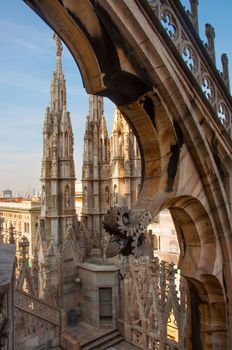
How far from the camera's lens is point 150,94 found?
10.1ft

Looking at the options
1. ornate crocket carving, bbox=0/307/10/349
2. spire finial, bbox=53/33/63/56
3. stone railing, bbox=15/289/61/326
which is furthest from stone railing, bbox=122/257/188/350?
spire finial, bbox=53/33/63/56

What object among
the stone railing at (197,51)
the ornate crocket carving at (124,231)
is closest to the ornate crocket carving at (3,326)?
the ornate crocket carving at (124,231)

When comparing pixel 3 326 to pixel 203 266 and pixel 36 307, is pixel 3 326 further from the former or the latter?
pixel 36 307

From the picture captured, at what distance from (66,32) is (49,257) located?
13.2 meters

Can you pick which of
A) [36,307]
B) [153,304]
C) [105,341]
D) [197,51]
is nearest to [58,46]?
[36,307]

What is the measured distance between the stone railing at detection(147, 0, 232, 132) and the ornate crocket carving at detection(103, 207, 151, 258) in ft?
5.41

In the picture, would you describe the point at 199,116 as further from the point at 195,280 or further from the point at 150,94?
the point at 195,280

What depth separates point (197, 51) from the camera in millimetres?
3525

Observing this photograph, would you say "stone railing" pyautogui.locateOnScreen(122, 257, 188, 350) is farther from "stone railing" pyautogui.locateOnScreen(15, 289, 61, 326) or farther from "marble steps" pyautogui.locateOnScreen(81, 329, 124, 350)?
"stone railing" pyautogui.locateOnScreen(15, 289, 61, 326)

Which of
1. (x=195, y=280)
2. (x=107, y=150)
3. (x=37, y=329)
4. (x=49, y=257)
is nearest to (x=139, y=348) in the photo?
(x=37, y=329)

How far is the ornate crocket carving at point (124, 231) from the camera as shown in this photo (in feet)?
8.45

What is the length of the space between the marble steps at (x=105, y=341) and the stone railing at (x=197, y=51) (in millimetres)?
11238

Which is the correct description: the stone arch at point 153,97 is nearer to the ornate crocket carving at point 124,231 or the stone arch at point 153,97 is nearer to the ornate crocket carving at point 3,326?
the ornate crocket carving at point 124,231

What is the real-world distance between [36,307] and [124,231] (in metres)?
10.5
